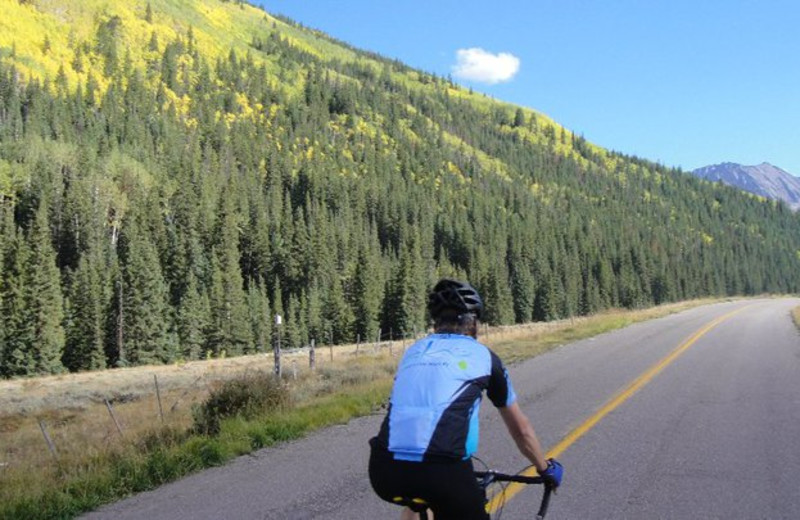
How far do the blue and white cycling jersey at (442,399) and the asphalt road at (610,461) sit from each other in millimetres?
2932

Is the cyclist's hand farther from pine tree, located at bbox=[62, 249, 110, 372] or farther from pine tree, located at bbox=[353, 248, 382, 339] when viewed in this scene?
pine tree, located at bbox=[353, 248, 382, 339]

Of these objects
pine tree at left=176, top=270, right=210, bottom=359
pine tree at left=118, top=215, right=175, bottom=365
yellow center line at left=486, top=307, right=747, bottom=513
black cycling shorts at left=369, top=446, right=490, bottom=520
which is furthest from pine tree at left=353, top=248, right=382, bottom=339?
black cycling shorts at left=369, top=446, right=490, bottom=520

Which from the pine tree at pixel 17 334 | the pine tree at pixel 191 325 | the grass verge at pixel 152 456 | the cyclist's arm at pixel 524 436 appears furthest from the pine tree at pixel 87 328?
the cyclist's arm at pixel 524 436

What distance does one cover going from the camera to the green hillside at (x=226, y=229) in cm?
6391

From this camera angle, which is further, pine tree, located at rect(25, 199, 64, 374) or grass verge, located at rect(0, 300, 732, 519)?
pine tree, located at rect(25, 199, 64, 374)

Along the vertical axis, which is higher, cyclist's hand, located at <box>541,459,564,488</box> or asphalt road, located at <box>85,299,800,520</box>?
cyclist's hand, located at <box>541,459,564,488</box>

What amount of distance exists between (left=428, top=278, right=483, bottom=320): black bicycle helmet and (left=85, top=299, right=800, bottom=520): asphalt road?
2978 mm

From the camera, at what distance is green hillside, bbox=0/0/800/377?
6391cm

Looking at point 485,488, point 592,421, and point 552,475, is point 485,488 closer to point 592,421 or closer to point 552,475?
point 552,475

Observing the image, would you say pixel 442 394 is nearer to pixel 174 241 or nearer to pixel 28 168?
pixel 174 241

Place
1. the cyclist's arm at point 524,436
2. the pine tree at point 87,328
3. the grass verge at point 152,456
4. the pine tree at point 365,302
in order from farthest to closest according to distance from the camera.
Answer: the pine tree at point 365,302 → the pine tree at point 87,328 → the grass verge at point 152,456 → the cyclist's arm at point 524,436

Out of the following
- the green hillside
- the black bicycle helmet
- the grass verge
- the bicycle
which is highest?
the green hillside

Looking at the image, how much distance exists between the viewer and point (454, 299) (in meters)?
3.21

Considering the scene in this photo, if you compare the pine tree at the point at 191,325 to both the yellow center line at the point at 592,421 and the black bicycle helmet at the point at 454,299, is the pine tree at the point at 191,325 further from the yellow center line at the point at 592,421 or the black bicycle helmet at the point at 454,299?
the black bicycle helmet at the point at 454,299
